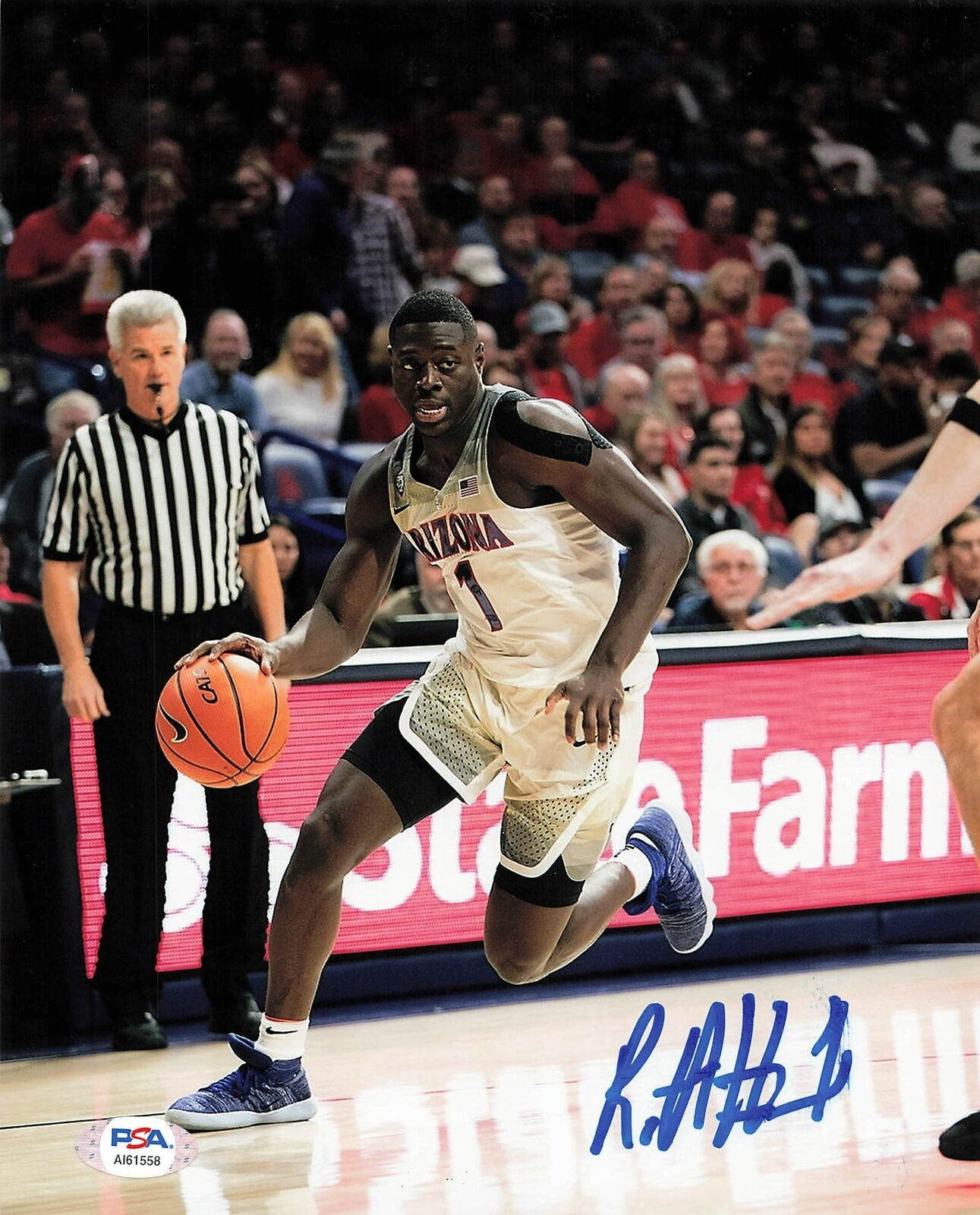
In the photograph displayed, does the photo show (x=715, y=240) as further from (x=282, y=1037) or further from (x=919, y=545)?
(x=919, y=545)

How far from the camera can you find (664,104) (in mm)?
9836

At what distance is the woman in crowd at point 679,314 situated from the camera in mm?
8641

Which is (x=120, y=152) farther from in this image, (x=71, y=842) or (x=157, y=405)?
(x=71, y=842)

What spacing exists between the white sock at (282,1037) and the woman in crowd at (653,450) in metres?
3.76

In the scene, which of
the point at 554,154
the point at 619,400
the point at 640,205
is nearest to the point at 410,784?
the point at 619,400

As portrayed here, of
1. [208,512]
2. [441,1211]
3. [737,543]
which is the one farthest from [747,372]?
[441,1211]

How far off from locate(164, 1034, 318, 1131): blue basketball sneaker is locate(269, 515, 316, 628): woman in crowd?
2.27 meters

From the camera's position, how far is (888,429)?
847 cm

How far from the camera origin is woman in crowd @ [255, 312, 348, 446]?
7160mm

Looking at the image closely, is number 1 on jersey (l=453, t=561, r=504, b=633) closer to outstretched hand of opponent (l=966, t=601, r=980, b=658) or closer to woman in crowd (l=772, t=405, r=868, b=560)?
outstretched hand of opponent (l=966, t=601, r=980, b=658)

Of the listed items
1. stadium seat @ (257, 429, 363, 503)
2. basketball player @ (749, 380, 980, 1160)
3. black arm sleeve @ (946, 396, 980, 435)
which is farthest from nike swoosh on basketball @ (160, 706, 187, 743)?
stadium seat @ (257, 429, 363, 503)

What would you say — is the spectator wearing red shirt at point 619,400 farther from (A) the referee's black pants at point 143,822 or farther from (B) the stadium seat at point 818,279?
(A) the referee's black pants at point 143,822

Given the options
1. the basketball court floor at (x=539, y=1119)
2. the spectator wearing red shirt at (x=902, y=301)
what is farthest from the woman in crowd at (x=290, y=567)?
the spectator wearing red shirt at (x=902, y=301)

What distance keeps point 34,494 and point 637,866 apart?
288 centimetres
